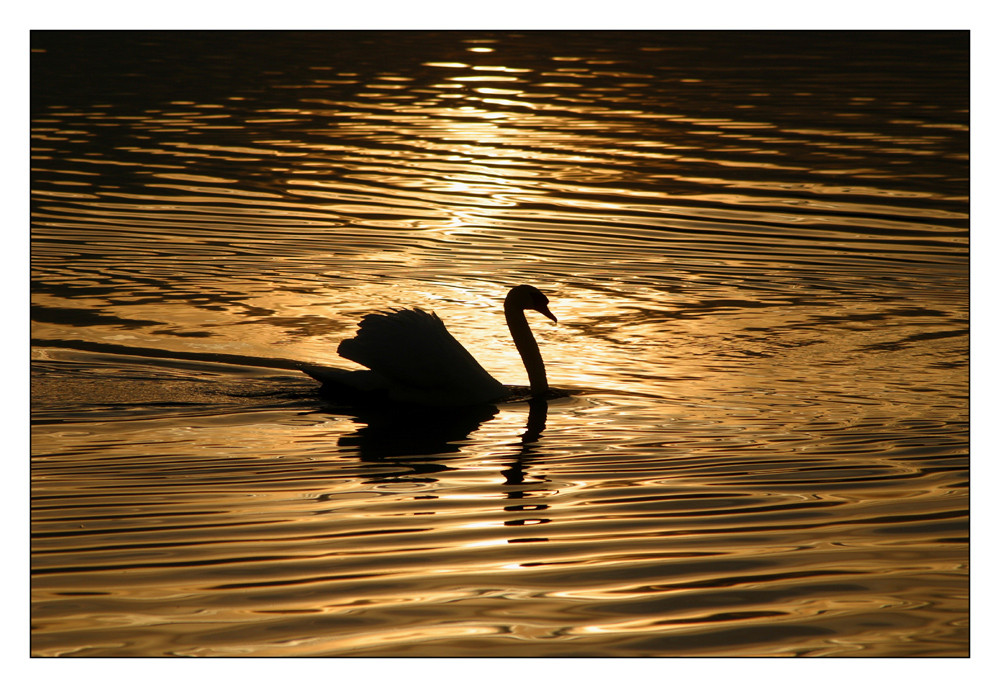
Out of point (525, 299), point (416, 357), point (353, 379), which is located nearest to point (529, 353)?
point (525, 299)

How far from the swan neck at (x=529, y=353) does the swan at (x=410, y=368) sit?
0.15 feet

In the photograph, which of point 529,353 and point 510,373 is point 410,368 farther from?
point 510,373

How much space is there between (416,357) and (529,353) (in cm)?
95

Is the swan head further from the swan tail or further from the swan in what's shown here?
the swan tail

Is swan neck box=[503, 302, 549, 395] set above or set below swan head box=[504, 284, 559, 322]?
below

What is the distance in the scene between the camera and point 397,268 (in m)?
12.9

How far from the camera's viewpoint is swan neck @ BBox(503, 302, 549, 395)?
960cm

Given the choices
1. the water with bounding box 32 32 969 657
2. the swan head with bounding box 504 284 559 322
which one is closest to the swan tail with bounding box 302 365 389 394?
the water with bounding box 32 32 969 657

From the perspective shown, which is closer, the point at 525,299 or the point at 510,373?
the point at 525,299

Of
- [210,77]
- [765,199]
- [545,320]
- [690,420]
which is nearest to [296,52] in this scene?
[210,77]

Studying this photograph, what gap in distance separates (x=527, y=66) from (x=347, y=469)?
792 inches

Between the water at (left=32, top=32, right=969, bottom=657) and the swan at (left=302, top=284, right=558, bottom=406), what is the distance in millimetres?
191

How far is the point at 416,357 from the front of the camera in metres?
9.14

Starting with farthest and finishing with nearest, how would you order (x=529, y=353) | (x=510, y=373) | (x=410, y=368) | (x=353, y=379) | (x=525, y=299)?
(x=510, y=373) → (x=525, y=299) → (x=529, y=353) → (x=353, y=379) → (x=410, y=368)
